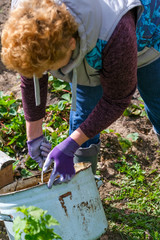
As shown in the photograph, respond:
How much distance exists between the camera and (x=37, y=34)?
1.18 m

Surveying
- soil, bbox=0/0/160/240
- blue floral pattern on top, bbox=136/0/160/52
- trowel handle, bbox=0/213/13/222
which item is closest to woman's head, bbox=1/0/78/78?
blue floral pattern on top, bbox=136/0/160/52

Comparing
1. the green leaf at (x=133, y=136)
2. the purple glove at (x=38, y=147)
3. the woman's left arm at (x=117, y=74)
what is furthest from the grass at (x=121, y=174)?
the woman's left arm at (x=117, y=74)

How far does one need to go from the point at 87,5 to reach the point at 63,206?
884mm

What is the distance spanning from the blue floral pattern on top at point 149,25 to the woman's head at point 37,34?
1.35ft

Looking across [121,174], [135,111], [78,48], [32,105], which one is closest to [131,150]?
Result: [121,174]

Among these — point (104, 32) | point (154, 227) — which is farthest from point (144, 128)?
point (104, 32)

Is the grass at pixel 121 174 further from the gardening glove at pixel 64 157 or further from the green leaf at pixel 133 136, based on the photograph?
the gardening glove at pixel 64 157

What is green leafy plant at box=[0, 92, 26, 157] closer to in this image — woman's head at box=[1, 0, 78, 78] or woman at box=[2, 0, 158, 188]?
woman at box=[2, 0, 158, 188]

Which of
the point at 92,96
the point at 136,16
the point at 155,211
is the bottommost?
the point at 155,211

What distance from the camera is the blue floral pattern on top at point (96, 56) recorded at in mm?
1382

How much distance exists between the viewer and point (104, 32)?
1347mm

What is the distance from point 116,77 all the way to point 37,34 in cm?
40

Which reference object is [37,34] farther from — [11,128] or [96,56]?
[11,128]

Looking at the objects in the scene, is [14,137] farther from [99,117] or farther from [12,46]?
[12,46]
